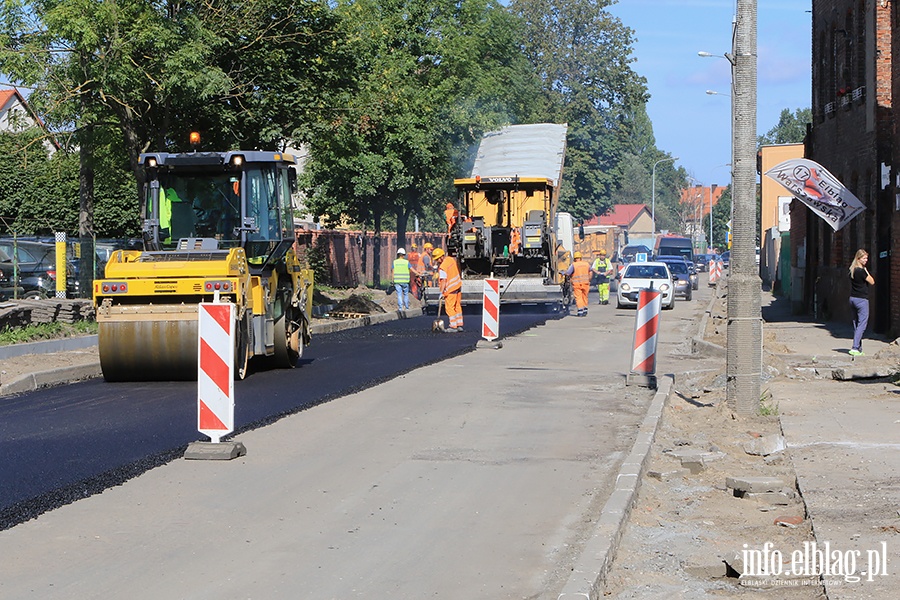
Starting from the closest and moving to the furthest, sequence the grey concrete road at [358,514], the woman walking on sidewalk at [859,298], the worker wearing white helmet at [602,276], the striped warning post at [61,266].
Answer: the grey concrete road at [358,514] → the woman walking on sidewalk at [859,298] → the striped warning post at [61,266] → the worker wearing white helmet at [602,276]

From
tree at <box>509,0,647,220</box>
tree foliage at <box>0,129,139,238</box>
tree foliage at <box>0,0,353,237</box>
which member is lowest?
tree foliage at <box>0,129,139,238</box>

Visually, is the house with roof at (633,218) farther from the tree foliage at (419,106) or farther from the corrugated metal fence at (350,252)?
the tree foliage at (419,106)

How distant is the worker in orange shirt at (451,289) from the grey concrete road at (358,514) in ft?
30.5

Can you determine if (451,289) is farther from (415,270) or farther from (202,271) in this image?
(415,270)

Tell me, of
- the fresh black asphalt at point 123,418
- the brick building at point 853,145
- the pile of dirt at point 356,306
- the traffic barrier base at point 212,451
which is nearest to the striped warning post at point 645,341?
the fresh black asphalt at point 123,418

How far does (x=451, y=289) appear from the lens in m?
23.2

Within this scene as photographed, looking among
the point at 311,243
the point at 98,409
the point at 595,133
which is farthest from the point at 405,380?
the point at 595,133

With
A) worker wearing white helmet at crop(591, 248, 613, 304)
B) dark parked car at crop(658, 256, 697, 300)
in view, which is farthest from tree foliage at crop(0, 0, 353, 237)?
dark parked car at crop(658, 256, 697, 300)

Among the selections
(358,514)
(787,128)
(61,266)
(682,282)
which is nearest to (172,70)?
(61,266)

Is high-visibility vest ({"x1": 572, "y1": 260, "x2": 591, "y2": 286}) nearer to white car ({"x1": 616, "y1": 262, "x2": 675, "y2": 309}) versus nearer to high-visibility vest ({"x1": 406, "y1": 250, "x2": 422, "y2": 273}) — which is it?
white car ({"x1": 616, "y1": 262, "x2": 675, "y2": 309})

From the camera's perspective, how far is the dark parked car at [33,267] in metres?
26.2

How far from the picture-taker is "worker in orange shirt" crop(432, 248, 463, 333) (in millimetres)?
22525

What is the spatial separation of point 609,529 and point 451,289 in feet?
53.6

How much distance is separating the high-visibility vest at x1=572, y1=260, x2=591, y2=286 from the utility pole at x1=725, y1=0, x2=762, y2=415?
17.8m
